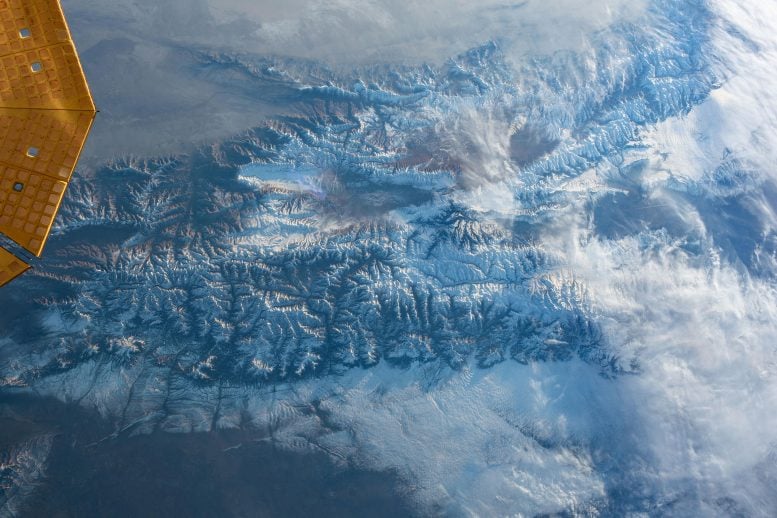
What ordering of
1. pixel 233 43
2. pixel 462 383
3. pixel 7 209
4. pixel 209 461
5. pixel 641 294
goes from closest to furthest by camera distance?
1. pixel 7 209
2. pixel 209 461
3. pixel 462 383
4. pixel 641 294
5. pixel 233 43

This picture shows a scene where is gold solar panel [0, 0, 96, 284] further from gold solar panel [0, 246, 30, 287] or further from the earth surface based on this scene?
the earth surface

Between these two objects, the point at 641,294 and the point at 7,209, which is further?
the point at 641,294

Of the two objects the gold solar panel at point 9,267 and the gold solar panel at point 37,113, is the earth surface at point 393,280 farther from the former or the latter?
the gold solar panel at point 37,113

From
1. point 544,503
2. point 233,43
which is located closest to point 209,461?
point 544,503

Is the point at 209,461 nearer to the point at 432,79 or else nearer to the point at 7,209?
the point at 7,209

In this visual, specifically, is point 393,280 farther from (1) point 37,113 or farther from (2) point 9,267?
(1) point 37,113

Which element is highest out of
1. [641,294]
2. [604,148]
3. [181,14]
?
[181,14]

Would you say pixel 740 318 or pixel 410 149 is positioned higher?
pixel 410 149
